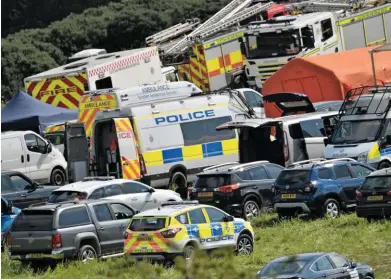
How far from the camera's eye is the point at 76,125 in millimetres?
29859

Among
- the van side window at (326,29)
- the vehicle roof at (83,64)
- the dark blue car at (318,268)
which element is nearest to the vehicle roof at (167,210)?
the dark blue car at (318,268)

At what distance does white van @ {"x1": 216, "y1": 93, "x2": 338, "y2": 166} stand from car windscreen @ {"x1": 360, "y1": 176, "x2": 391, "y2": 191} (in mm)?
4455

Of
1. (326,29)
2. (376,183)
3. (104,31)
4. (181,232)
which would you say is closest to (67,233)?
(181,232)

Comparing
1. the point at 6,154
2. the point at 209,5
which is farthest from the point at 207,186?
the point at 209,5

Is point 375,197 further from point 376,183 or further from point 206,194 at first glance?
point 206,194

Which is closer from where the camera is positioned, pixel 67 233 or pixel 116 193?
pixel 67 233

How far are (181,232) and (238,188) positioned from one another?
552cm

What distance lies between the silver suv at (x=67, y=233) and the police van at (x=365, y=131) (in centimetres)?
759

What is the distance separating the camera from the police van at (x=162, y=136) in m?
29.0

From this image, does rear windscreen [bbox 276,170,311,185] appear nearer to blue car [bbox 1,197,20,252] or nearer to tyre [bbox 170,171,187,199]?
tyre [bbox 170,171,187,199]

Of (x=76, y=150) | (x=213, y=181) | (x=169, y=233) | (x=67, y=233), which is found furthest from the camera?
(x=76, y=150)

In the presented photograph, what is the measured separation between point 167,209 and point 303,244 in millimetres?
2969

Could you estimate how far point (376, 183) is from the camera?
23.8 m

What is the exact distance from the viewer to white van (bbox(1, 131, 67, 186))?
1264 inches
